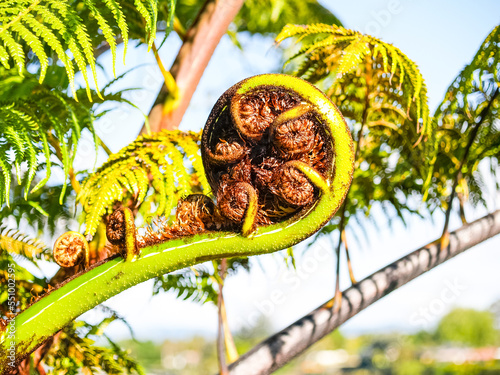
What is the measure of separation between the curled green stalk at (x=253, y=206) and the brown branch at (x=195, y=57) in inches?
14.0

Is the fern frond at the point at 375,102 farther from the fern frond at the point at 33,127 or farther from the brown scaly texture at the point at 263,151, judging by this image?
the fern frond at the point at 33,127

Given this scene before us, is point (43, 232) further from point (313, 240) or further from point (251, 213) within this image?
point (251, 213)

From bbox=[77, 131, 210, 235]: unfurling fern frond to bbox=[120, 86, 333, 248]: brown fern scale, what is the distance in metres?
0.16

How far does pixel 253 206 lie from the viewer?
1.25 ft

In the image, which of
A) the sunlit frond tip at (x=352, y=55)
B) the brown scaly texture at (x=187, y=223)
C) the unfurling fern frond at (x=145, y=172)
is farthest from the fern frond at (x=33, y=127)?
the sunlit frond tip at (x=352, y=55)

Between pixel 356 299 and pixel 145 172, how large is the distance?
1.23 feet

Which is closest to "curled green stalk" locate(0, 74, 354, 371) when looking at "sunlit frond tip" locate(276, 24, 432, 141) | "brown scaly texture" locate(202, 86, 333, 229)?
"brown scaly texture" locate(202, 86, 333, 229)

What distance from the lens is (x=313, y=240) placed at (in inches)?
43.7

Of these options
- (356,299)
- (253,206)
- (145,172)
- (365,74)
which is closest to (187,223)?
(253,206)

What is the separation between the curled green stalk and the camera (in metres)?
0.38

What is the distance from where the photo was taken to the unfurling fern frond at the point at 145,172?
22.9 inches

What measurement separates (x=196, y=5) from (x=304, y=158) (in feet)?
3.64

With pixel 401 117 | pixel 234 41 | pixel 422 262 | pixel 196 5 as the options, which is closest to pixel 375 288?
pixel 422 262

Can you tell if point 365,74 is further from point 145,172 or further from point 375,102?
point 145,172
